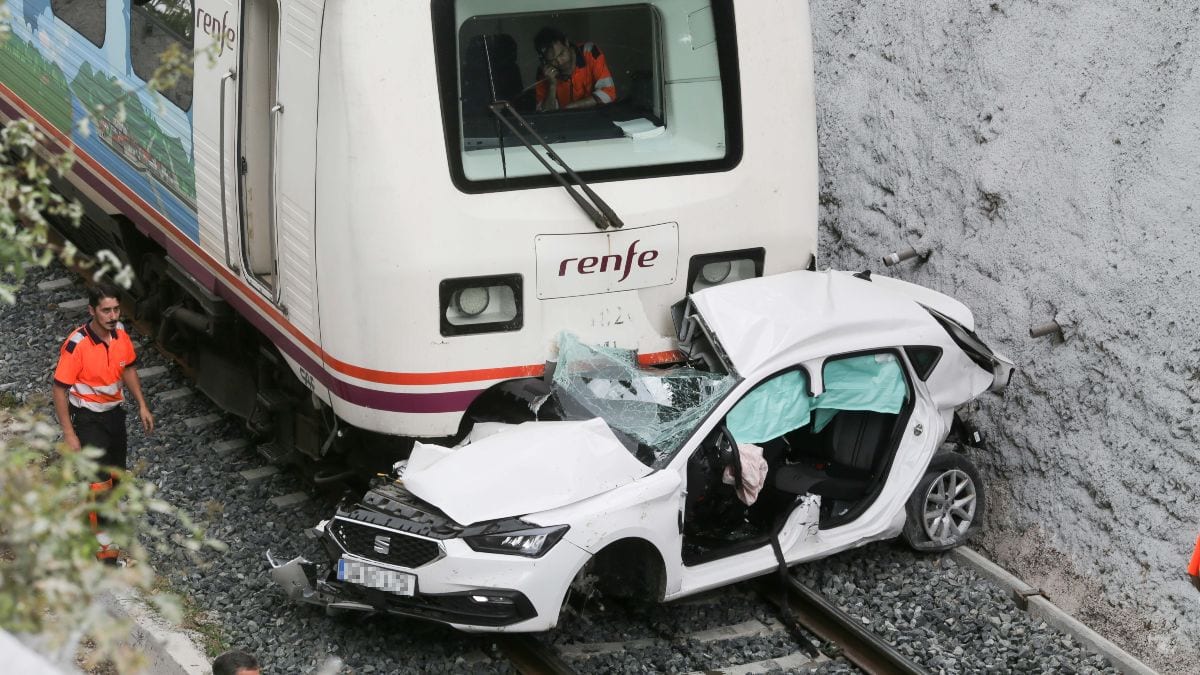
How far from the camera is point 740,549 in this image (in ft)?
24.7

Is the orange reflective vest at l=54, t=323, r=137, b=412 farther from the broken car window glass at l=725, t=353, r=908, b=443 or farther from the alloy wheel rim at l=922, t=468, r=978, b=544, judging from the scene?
the alloy wheel rim at l=922, t=468, r=978, b=544

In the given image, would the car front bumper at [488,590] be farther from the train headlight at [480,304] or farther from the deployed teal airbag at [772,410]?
the train headlight at [480,304]

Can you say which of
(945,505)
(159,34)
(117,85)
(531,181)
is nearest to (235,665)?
(531,181)

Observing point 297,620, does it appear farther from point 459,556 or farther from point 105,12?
point 105,12

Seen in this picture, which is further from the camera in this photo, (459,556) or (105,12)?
(105,12)

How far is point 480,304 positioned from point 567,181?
73cm

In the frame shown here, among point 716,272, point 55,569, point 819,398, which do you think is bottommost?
point 819,398

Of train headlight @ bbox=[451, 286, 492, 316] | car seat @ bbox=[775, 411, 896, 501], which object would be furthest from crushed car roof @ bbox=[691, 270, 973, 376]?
train headlight @ bbox=[451, 286, 492, 316]

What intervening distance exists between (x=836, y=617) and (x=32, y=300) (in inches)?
250

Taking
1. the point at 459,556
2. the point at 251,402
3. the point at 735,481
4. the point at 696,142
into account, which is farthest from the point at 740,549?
the point at 251,402

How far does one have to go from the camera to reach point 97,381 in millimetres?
7688

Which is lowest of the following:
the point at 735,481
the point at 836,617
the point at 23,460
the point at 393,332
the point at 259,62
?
the point at 836,617

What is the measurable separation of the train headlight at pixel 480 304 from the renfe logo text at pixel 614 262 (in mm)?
272

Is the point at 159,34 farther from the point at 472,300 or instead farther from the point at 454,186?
the point at 472,300
